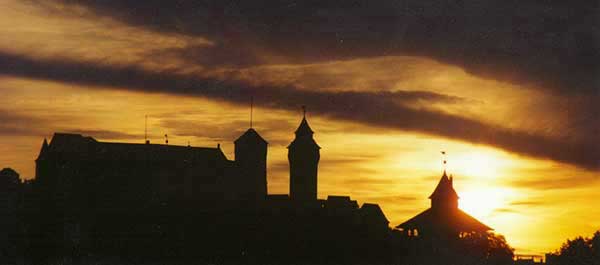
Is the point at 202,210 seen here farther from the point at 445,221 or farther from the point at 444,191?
the point at 444,191

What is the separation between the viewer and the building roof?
392 feet

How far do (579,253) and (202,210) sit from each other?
2117 inches

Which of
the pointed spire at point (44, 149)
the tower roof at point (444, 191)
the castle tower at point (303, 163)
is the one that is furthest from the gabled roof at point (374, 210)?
the pointed spire at point (44, 149)

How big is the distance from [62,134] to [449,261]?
4863 cm

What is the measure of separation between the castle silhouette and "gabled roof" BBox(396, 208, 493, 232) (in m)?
0.11

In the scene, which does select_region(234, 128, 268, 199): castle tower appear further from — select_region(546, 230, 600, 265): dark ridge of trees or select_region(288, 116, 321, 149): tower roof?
select_region(546, 230, 600, 265): dark ridge of trees

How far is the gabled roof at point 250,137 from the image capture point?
138m

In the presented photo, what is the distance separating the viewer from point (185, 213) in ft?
318

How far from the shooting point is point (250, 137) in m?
138

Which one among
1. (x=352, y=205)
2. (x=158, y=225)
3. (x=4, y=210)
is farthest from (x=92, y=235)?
(x=352, y=205)

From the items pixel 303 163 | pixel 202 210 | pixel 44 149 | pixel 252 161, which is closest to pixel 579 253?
A: pixel 303 163

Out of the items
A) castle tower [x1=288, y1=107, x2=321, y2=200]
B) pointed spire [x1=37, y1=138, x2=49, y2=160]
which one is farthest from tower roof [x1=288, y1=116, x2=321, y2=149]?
pointed spire [x1=37, y1=138, x2=49, y2=160]

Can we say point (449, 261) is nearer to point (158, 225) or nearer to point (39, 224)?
point (158, 225)

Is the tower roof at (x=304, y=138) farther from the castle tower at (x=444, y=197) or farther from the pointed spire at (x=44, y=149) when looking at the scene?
the pointed spire at (x=44, y=149)
